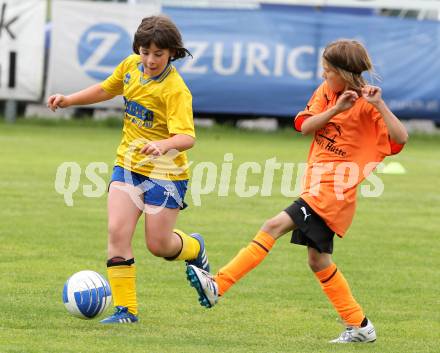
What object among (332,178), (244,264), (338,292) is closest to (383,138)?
(332,178)

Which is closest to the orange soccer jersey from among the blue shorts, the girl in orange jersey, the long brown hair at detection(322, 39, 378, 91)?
the girl in orange jersey

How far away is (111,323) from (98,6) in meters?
14.2

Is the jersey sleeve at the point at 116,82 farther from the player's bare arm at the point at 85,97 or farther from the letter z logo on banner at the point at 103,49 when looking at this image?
the letter z logo on banner at the point at 103,49

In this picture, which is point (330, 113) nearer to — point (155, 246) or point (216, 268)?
point (155, 246)

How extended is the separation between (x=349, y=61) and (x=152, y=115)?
50.7 inches

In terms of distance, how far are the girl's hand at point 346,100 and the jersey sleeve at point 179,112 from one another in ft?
3.21

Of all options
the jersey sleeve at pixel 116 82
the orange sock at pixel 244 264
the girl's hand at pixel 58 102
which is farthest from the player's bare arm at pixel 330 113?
the girl's hand at pixel 58 102

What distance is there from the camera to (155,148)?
20.0 feet

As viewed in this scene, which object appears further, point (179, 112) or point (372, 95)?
point (179, 112)

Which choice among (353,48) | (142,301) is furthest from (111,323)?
(353,48)

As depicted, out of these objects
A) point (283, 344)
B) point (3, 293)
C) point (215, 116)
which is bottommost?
point (215, 116)

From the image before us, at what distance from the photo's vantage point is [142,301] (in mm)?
7086

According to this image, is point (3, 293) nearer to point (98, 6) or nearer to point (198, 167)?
point (198, 167)

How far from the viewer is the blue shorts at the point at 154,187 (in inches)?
260
